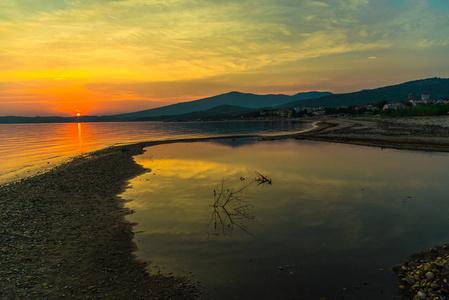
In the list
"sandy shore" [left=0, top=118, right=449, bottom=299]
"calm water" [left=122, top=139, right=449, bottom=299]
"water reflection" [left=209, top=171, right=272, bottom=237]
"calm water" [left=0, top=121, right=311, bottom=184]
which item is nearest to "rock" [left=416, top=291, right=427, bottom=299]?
"sandy shore" [left=0, top=118, right=449, bottom=299]

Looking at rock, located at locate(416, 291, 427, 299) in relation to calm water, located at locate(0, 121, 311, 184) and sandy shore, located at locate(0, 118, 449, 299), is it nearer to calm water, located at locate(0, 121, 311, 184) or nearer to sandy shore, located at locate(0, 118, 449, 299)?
sandy shore, located at locate(0, 118, 449, 299)

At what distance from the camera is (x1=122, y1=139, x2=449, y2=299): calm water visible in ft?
26.7

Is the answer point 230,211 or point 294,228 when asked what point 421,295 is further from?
point 230,211

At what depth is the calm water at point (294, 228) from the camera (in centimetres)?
814

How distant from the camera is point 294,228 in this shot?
12016 millimetres

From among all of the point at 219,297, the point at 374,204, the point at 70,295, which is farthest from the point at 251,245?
the point at 374,204

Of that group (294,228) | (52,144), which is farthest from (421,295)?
(52,144)

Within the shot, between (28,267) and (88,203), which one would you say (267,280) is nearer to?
(28,267)

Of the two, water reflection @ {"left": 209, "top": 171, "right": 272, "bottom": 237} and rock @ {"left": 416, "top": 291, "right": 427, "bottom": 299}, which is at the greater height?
rock @ {"left": 416, "top": 291, "right": 427, "bottom": 299}

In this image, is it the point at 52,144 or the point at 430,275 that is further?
the point at 52,144

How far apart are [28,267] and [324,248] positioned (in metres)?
11.0

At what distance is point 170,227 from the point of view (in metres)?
12.6

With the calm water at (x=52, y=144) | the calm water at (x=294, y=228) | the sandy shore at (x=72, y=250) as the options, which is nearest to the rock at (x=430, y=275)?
the sandy shore at (x=72, y=250)

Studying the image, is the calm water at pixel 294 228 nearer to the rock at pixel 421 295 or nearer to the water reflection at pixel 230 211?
the water reflection at pixel 230 211
